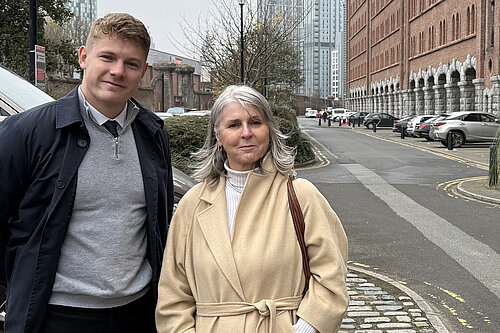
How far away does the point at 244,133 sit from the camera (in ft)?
8.92

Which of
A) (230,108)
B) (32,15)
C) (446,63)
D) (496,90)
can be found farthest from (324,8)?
(230,108)

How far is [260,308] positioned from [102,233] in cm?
72

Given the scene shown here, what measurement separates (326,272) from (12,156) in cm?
135

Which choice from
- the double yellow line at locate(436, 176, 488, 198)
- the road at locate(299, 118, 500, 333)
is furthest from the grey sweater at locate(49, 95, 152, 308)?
the double yellow line at locate(436, 176, 488, 198)

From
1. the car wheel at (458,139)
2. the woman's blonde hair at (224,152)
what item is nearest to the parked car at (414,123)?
the car wheel at (458,139)

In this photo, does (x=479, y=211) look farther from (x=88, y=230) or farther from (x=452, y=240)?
(x=88, y=230)

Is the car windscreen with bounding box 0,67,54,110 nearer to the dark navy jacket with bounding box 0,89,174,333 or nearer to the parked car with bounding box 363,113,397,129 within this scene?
the dark navy jacket with bounding box 0,89,174,333

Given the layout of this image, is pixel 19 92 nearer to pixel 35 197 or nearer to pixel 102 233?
pixel 35 197

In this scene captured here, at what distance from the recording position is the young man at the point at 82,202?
261 cm

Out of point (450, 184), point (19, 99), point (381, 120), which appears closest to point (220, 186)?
point (19, 99)

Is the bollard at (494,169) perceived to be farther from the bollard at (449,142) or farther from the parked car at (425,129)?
the parked car at (425,129)

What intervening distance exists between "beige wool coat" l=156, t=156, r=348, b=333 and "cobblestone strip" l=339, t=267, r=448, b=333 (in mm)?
3191

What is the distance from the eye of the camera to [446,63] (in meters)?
44.7

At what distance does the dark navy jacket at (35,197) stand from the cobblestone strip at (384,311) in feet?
11.6
